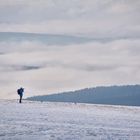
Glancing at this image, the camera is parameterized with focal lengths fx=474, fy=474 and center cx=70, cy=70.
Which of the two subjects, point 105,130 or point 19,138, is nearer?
point 19,138

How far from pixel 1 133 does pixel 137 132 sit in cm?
890

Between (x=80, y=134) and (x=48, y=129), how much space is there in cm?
247

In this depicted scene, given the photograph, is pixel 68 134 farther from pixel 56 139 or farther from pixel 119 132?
pixel 119 132

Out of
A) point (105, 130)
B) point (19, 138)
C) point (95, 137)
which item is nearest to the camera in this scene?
point (19, 138)

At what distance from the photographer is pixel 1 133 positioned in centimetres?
2400

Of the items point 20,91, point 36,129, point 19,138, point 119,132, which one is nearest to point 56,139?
point 19,138

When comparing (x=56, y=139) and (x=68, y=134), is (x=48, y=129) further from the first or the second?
(x=56, y=139)

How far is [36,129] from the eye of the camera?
26859 millimetres

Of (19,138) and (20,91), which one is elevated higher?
(20,91)

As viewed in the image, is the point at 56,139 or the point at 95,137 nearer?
the point at 56,139

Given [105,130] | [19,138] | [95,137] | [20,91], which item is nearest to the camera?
[19,138]

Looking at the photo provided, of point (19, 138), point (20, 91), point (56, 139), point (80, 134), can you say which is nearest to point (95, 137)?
point (80, 134)

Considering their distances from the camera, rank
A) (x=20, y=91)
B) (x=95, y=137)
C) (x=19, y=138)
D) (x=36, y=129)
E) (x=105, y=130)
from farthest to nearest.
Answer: (x=20, y=91)
(x=105, y=130)
(x=36, y=129)
(x=95, y=137)
(x=19, y=138)

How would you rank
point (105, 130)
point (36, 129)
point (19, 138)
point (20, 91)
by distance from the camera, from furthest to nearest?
point (20, 91) → point (105, 130) → point (36, 129) → point (19, 138)
